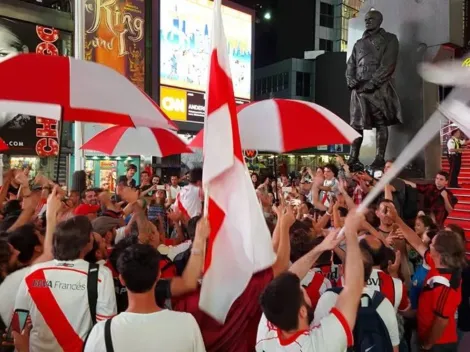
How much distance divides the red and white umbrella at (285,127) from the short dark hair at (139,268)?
179 centimetres

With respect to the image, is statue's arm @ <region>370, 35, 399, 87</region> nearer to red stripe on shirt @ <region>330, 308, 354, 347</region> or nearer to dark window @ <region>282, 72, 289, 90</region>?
red stripe on shirt @ <region>330, 308, 354, 347</region>

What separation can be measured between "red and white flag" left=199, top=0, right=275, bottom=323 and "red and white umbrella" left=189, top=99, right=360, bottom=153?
1070 millimetres

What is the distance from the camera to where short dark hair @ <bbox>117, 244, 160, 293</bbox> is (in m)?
2.31

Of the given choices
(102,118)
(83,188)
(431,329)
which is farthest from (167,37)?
(431,329)

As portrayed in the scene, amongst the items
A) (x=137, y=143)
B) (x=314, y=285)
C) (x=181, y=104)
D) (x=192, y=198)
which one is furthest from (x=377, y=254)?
(x=181, y=104)

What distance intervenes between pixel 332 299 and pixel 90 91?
88.5 inches

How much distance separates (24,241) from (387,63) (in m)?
8.30

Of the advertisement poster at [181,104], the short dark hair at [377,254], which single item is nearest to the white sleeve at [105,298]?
the short dark hair at [377,254]

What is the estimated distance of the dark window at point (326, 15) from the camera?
46.1 m

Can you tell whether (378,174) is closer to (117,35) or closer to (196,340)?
(196,340)

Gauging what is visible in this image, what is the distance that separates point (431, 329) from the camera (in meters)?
3.42

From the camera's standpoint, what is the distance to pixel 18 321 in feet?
9.41

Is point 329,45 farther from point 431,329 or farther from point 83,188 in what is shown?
point 431,329

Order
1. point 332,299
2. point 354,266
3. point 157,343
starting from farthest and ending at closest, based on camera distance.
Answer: point 332,299, point 354,266, point 157,343
